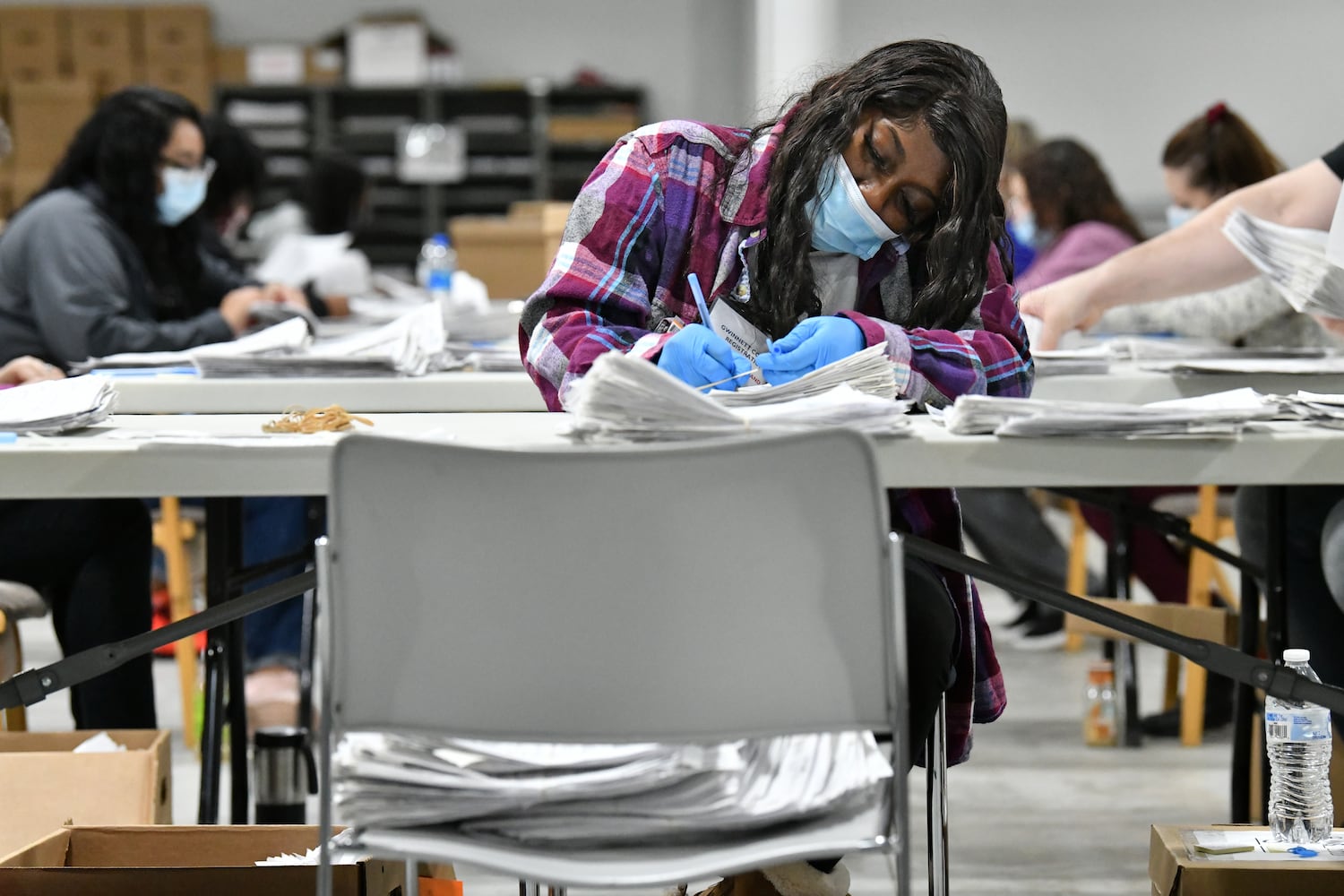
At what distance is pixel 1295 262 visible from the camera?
5.48ft

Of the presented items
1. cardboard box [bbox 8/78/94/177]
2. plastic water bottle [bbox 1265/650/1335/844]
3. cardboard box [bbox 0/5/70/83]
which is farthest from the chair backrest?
cardboard box [bbox 0/5/70/83]

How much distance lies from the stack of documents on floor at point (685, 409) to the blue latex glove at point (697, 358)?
0.08 m

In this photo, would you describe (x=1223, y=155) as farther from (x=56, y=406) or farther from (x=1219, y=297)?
(x=56, y=406)

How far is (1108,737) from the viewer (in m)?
2.77

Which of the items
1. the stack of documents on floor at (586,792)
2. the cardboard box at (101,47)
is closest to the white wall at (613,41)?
the cardboard box at (101,47)

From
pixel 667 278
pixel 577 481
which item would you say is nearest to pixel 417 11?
pixel 667 278

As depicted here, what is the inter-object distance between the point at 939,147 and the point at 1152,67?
7.87 m

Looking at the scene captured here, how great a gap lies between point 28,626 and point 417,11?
24.4ft

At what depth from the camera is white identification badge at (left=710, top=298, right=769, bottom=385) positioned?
139cm

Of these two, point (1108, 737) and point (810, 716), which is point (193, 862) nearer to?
point (810, 716)

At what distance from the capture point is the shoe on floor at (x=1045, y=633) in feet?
11.8

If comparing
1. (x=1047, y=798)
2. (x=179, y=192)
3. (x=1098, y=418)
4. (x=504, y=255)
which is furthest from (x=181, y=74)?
(x=1098, y=418)

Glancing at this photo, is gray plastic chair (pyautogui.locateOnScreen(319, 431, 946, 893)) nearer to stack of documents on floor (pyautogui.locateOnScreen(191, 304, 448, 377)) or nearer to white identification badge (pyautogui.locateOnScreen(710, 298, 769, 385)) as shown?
white identification badge (pyautogui.locateOnScreen(710, 298, 769, 385))

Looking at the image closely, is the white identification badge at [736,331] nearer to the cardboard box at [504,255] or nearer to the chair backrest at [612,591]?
the chair backrest at [612,591]
